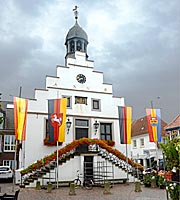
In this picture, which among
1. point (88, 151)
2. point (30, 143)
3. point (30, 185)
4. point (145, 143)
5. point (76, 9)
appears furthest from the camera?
point (145, 143)

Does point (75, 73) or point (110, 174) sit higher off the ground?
point (75, 73)

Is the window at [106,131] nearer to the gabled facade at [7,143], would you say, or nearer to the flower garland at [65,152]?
the flower garland at [65,152]

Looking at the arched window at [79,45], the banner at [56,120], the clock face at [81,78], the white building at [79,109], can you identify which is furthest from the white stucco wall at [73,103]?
the banner at [56,120]

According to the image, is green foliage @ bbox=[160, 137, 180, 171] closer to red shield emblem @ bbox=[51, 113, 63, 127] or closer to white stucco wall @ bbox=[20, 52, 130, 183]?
red shield emblem @ bbox=[51, 113, 63, 127]

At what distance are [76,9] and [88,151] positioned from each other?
16953 millimetres

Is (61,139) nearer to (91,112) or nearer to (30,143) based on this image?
(30,143)

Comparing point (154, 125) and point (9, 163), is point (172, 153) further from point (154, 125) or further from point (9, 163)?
point (9, 163)

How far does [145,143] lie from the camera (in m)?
36.8

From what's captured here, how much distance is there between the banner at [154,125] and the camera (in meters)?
18.8

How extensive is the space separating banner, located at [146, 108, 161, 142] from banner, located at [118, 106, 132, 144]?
168 centimetres

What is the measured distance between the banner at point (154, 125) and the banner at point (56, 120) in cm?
Answer: 669

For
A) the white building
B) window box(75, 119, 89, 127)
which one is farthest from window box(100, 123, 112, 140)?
window box(75, 119, 89, 127)

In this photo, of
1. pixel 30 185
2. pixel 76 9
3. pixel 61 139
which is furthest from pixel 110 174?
pixel 76 9

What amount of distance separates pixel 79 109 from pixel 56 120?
218 inches
